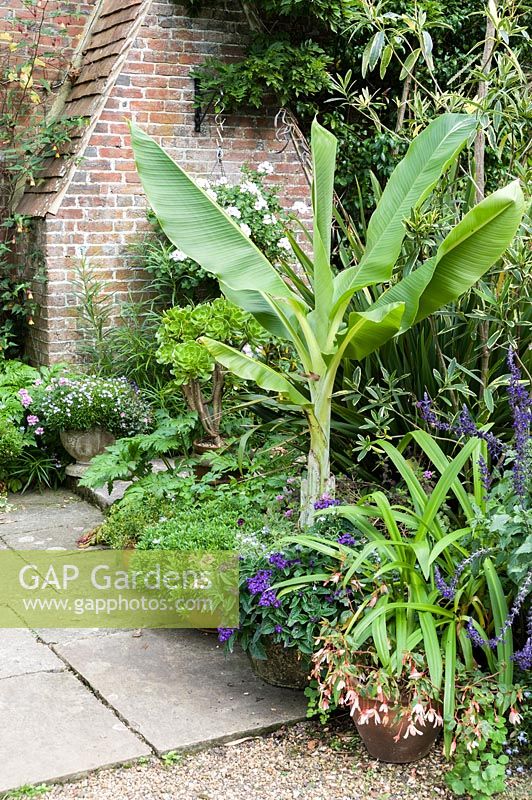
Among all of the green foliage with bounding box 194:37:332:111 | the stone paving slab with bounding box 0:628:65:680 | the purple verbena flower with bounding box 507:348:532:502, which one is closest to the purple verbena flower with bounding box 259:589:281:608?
the purple verbena flower with bounding box 507:348:532:502

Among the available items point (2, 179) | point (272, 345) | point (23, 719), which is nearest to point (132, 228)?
point (2, 179)

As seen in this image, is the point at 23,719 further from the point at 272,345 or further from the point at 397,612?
the point at 272,345

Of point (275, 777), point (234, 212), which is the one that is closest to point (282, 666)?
point (275, 777)

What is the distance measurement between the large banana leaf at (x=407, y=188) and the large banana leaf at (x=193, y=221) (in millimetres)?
370

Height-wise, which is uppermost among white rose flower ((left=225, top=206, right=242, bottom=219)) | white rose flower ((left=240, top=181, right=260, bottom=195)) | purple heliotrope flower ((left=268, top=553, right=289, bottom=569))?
white rose flower ((left=240, top=181, right=260, bottom=195))

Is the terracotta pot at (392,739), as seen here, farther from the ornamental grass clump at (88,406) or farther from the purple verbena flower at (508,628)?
the ornamental grass clump at (88,406)

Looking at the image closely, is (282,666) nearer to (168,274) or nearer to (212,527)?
(212,527)

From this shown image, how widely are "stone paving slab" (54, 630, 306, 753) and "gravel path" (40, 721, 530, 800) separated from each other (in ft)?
0.30

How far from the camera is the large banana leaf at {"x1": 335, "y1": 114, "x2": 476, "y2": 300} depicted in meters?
3.42

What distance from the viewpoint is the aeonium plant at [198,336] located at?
422cm

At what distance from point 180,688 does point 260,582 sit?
24.5 inches

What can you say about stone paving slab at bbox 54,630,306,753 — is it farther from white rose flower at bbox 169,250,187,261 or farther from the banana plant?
white rose flower at bbox 169,250,187,261

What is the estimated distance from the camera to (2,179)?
7070 millimetres

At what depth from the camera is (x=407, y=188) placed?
3.49 m
